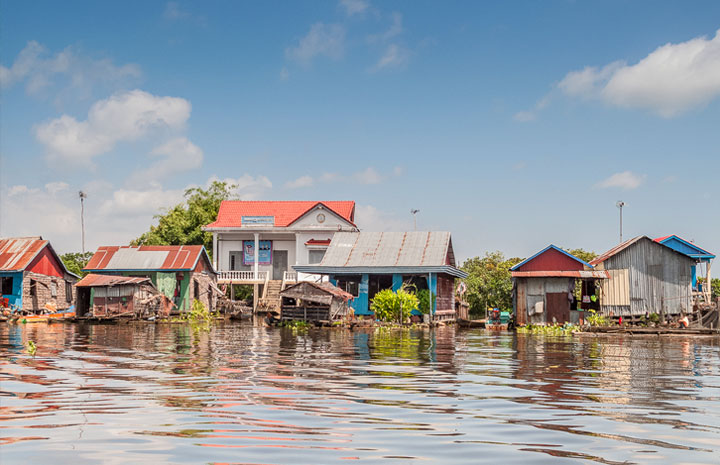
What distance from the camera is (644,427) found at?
7.38 m

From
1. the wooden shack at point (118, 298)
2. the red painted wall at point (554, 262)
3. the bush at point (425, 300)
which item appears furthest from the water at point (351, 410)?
the wooden shack at point (118, 298)

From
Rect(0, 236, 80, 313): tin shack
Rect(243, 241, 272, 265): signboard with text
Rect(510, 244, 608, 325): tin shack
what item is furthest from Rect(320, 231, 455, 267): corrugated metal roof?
Rect(0, 236, 80, 313): tin shack

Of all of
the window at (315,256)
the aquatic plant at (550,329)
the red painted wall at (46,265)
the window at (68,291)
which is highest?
the window at (315,256)

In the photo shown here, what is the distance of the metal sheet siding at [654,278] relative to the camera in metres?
34.4

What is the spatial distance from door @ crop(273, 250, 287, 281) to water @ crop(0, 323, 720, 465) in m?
35.6

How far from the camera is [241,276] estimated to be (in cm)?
5025

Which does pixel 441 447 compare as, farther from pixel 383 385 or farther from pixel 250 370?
pixel 250 370

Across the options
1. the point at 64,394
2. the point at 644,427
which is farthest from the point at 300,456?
the point at 64,394

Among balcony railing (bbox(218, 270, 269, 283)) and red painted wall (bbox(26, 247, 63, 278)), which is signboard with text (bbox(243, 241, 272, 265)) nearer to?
balcony railing (bbox(218, 270, 269, 283))

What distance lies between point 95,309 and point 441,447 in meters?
37.0

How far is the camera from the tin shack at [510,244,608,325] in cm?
3425

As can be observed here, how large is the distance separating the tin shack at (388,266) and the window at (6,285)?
1818 centimetres

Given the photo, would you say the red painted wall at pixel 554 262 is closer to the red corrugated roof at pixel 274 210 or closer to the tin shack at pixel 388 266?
the tin shack at pixel 388 266

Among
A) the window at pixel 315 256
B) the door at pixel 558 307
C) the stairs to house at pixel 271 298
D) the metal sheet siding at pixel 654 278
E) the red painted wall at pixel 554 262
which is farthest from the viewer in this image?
the window at pixel 315 256
